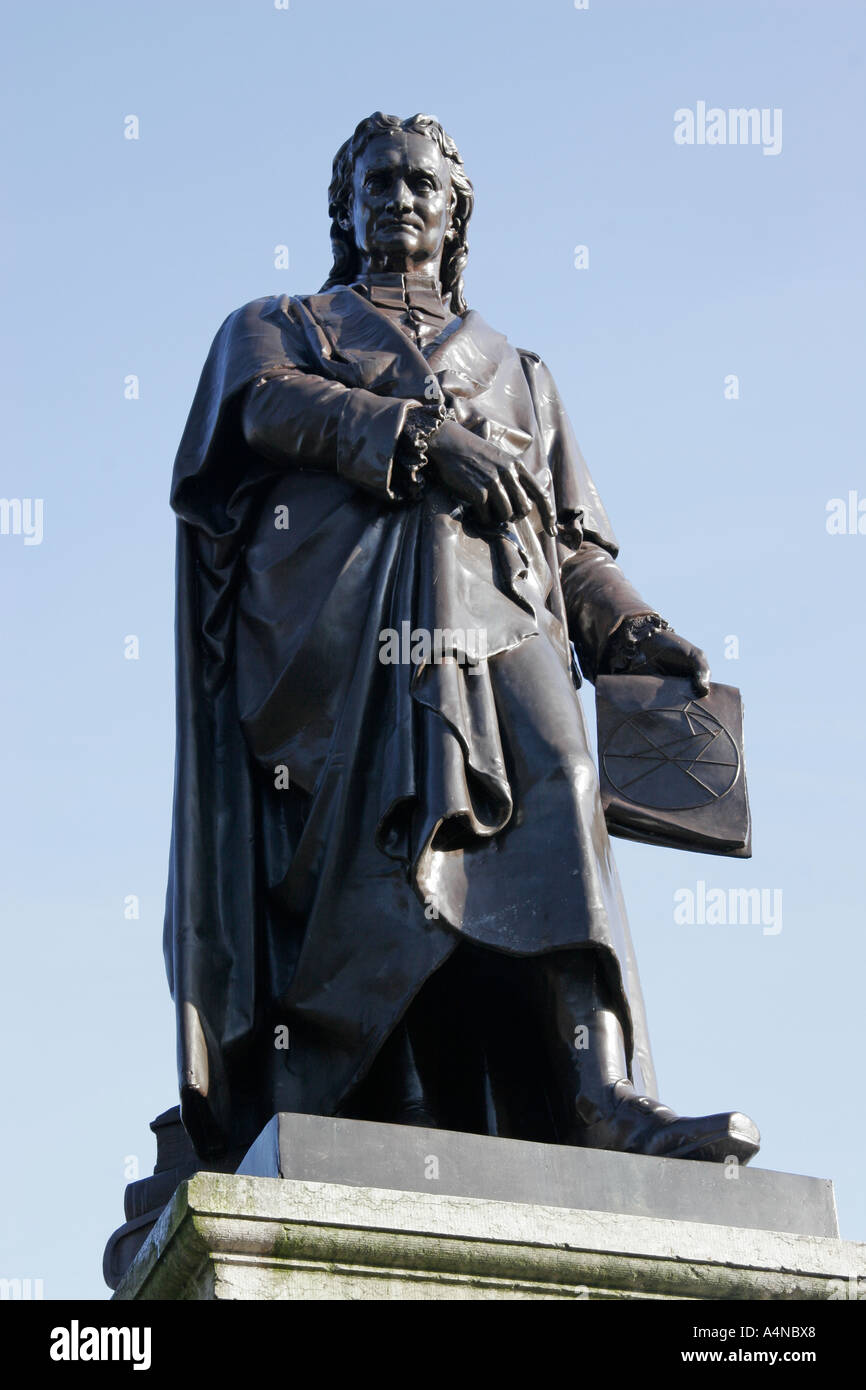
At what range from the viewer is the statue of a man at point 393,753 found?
7.39m

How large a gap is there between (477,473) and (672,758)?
120cm

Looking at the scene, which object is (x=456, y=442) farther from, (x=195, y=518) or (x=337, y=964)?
(x=337, y=964)

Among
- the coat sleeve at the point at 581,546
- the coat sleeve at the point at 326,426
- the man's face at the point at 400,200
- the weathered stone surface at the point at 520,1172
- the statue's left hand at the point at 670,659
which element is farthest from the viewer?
the man's face at the point at 400,200

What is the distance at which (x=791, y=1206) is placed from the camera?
263 inches

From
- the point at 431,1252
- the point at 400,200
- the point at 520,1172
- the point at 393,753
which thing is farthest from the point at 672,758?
the point at 431,1252

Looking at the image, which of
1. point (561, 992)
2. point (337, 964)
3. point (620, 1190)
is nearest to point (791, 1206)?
point (620, 1190)

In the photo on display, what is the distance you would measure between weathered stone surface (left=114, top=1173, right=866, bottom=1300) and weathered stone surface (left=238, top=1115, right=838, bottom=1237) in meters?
0.16

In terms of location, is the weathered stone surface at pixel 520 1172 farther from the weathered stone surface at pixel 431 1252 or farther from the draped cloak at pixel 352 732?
the draped cloak at pixel 352 732

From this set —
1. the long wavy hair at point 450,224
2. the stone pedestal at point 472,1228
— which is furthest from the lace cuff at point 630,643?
the stone pedestal at point 472,1228

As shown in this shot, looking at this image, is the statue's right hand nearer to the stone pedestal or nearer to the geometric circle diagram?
the geometric circle diagram

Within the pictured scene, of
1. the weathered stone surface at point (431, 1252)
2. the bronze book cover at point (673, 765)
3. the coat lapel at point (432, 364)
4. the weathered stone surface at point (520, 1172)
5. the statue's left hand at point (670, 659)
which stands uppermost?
the coat lapel at point (432, 364)

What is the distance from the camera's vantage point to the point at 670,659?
8609 mm

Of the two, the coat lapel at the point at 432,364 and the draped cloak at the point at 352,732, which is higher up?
the coat lapel at the point at 432,364
